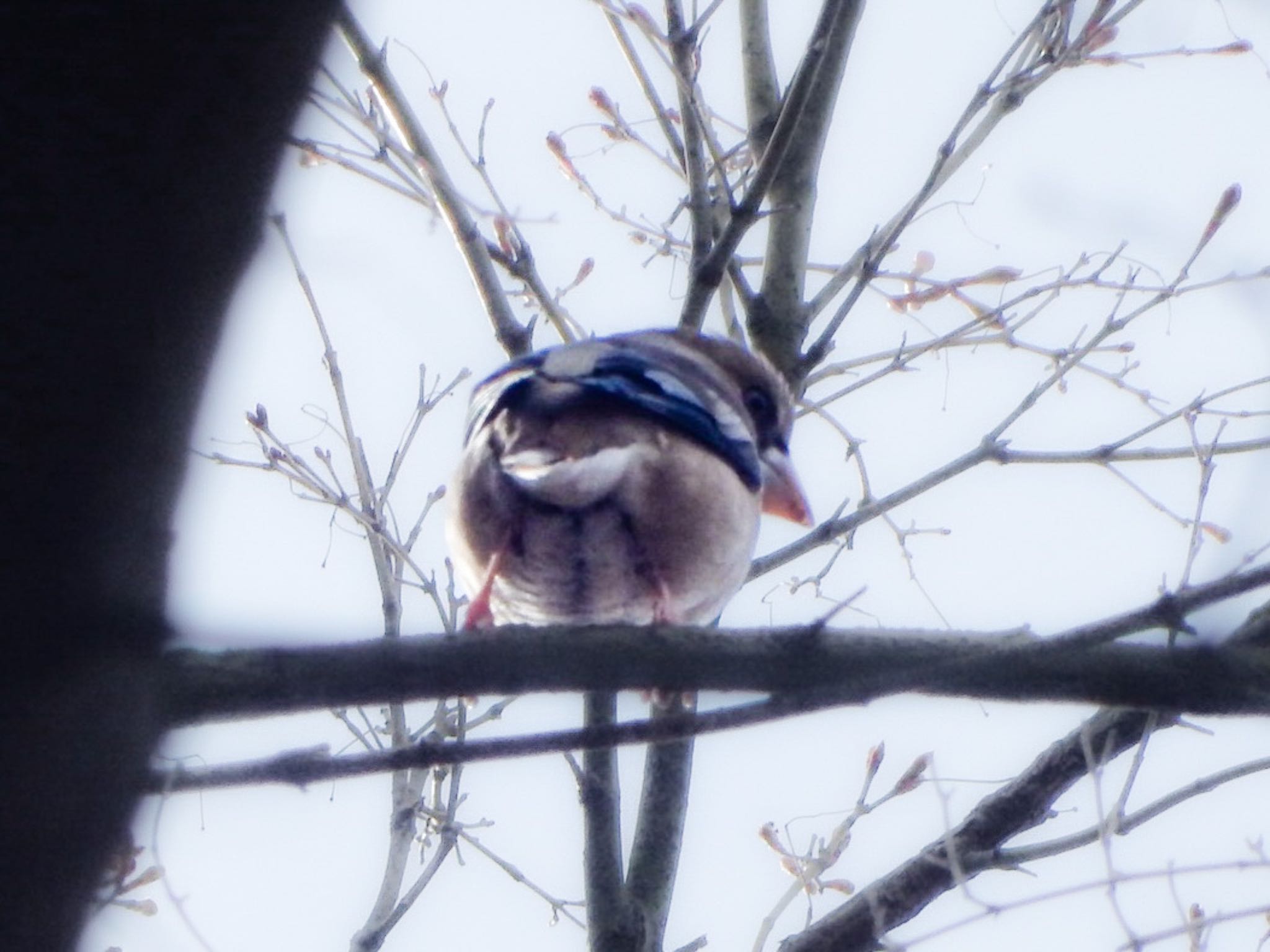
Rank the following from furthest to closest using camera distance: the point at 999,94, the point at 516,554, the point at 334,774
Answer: the point at 999,94, the point at 516,554, the point at 334,774

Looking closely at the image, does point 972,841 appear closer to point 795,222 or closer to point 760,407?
point 760,407

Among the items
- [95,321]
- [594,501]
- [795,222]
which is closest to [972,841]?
[594,501]

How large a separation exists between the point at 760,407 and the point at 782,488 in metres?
0.39

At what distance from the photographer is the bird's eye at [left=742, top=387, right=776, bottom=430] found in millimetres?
5465

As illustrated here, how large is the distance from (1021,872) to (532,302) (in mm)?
2366

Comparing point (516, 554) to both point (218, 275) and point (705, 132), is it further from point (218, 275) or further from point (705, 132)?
point (218, 275)

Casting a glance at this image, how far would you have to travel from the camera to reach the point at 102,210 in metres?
0.99

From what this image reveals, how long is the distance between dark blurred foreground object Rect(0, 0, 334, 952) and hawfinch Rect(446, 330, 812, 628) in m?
2.93

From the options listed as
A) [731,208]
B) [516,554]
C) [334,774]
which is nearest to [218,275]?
[334,774]

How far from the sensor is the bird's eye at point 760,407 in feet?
17.9

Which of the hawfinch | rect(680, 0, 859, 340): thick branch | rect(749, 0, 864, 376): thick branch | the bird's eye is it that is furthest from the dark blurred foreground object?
the bird's eye

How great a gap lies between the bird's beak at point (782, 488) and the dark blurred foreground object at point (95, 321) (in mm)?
4769

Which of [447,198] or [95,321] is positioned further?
[447,198]

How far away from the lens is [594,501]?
4.12 m
